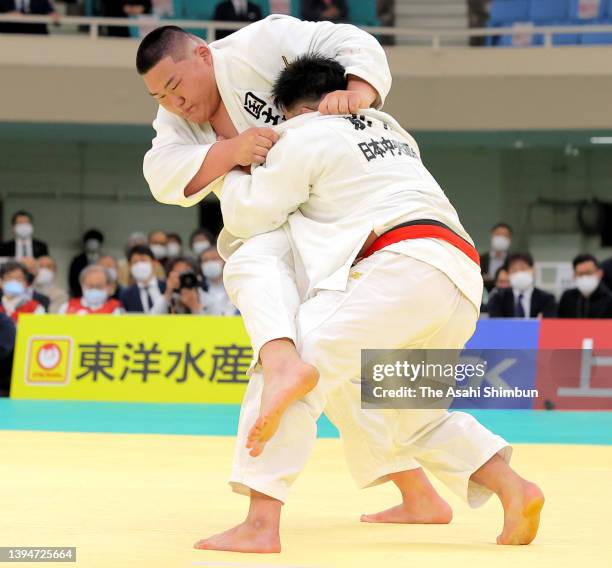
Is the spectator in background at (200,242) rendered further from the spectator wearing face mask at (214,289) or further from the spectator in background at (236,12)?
the spectator in background at (236,12)

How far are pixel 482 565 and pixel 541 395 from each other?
5.27 meters

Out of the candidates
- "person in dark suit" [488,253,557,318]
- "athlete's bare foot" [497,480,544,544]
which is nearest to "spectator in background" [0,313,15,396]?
"person in dark suit" [488,253,557,318]

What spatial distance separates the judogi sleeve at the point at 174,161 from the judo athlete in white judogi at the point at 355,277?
102mm

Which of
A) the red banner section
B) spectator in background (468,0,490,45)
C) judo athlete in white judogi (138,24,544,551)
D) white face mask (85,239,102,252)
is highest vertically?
spectator in background (468,0,490,45)

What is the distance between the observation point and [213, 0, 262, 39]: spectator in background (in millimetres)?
13648

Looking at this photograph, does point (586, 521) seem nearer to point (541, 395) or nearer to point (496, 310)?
point (541, 395)

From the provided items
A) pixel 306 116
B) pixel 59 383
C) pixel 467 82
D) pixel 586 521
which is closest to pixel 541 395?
pixel 59 383

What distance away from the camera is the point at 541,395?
24.7 ft

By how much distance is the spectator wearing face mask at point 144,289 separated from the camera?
928cm

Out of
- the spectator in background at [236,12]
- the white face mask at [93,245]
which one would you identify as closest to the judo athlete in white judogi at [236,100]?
the spectator in background at [236,12]

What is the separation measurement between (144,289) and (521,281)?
3047mm

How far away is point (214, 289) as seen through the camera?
9312 mm

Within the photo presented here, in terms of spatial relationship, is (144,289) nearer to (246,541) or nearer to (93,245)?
(93,245)

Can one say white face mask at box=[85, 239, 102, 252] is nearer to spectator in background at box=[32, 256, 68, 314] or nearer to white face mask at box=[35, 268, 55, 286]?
spectator in background at box=[32, 256, 68, 314]
